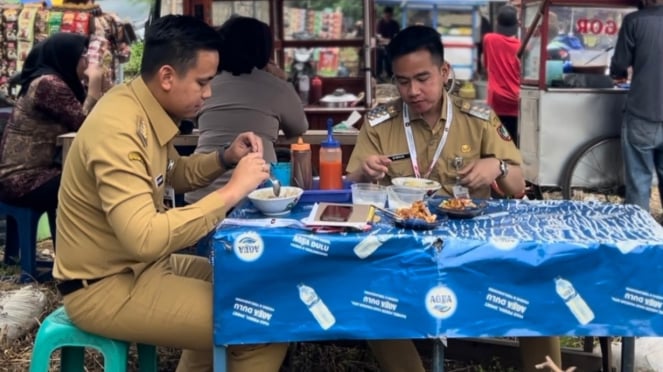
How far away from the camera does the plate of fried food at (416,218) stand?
6.90 ft

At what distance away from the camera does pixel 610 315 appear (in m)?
2.02

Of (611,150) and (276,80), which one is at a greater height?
(276,80)

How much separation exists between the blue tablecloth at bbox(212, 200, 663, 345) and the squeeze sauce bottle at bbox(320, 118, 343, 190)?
1.92 feet

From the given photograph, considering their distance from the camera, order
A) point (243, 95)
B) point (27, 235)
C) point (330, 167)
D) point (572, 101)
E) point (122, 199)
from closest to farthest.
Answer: point (122, 199) < point (330, 167) < point (243, 95) < point (27, 235) < point (572, 101)

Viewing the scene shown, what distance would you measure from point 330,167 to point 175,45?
0.74 metres

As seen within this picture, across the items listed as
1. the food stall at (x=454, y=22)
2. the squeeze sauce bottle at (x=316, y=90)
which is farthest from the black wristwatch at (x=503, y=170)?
the food stall at (x=454, y=22)

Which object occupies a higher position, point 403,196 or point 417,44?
point 417,44

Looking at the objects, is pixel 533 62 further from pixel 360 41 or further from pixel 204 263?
pixel 204 263

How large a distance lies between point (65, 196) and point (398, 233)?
0.97 metres

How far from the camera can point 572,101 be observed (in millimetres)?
5367

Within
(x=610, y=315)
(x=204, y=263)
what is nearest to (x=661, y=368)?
(x=610, y=315)

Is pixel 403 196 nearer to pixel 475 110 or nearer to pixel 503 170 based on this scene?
pixel 503 170

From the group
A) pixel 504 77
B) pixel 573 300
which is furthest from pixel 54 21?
pixel 573 300

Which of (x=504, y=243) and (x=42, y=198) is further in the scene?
(x=42, y=198)
